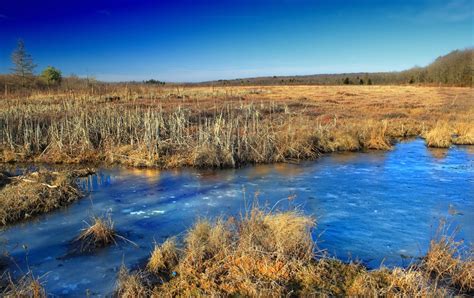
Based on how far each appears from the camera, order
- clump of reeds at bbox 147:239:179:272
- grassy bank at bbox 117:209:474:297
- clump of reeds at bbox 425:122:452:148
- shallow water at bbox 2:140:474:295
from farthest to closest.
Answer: clump of reeds at bbox 425:122:452:148
shallow water at bbox 2:140:474:295
clump of reeds at bbox 147:239:179:272
grassy bank at bbox 117:209:474:297

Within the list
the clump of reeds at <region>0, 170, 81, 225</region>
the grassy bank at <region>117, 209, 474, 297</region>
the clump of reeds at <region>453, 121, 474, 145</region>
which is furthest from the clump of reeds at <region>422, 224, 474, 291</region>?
the clump of reeds at <region>453, 121, 474, 145</region>

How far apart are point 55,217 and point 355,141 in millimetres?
12044

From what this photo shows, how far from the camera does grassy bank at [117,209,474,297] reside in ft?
16.6

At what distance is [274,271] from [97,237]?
3.41 meters

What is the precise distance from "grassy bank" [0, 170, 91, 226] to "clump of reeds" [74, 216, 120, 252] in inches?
81.1

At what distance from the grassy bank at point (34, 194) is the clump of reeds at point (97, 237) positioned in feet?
6.76

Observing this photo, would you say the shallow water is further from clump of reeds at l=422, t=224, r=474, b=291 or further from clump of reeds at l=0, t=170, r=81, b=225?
clump of reeds at l=422, t=224, r=474, b=291

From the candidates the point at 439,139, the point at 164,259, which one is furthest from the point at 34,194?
the point at 439,139

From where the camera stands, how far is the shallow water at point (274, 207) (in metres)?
6.27

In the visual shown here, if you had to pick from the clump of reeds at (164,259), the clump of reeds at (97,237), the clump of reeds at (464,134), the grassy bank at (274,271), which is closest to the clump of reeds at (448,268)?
the grassy bank at (274,271)

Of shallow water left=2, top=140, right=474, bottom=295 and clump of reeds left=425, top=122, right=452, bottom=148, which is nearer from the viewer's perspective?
shallow water left=2, top=140, right=474, bottom=295

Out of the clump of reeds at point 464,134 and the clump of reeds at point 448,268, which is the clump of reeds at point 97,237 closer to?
the clump of reeds at point 448,268

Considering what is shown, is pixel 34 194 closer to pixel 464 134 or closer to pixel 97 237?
pixel 97 237

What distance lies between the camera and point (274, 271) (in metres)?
5.40
